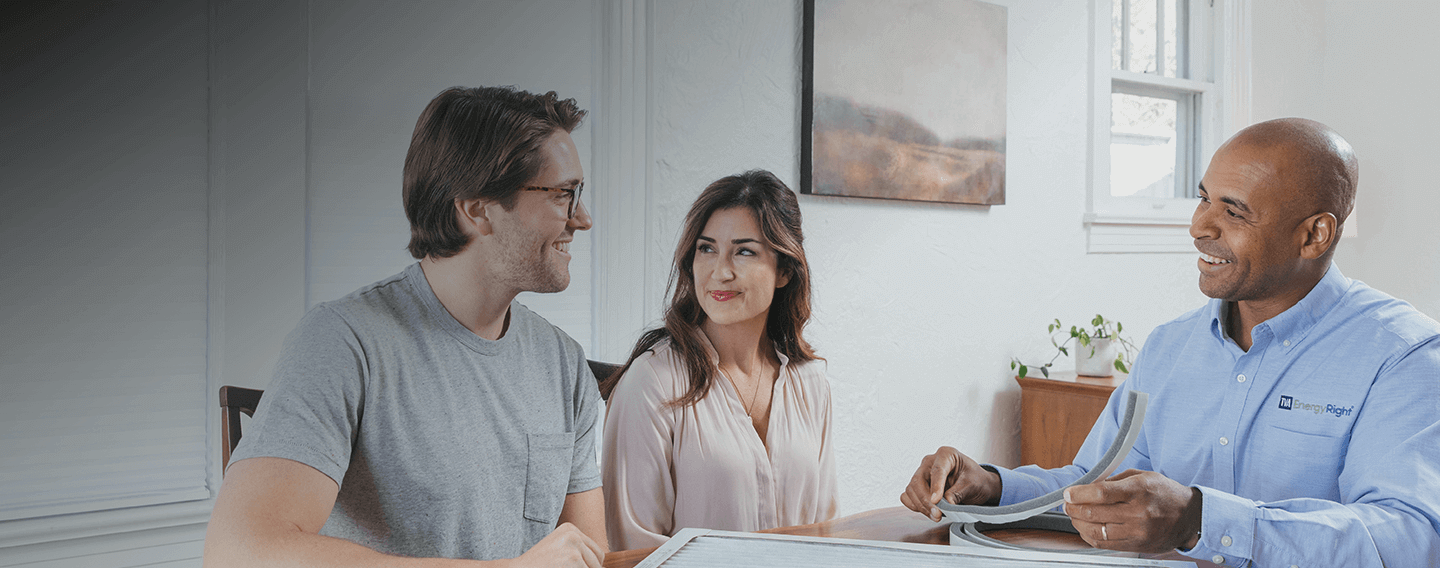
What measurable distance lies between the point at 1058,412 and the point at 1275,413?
6.41 feet

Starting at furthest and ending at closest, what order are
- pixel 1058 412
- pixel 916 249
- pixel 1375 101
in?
pixel 1375 101 < pixel 1058 412 < pixel 916 249

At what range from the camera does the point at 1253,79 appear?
400cm

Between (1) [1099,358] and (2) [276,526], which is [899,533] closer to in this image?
(2) [276,526]

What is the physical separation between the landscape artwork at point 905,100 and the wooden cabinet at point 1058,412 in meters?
0.68

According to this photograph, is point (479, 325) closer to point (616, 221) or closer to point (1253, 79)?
point (616, 221)

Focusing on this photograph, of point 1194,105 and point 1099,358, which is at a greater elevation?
point 1194,105

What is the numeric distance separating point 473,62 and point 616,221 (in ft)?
1.78

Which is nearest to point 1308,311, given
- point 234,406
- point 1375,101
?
point 234,406

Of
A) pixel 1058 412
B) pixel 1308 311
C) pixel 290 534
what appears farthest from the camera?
pixel 1058 412

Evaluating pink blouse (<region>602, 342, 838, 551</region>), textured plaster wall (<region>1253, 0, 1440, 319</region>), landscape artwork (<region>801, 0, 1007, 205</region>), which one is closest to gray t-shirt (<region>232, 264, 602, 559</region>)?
pink blouse (<region>602, 342, 838, 551</region>)

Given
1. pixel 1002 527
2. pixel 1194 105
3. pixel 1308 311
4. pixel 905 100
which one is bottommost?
pixel 1002 527

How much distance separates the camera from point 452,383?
1.19 m

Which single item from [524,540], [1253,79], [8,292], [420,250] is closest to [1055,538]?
[524,540]

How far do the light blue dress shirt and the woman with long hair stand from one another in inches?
17.7
